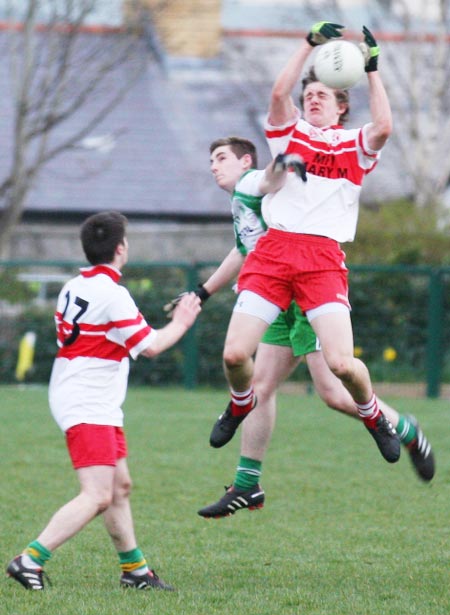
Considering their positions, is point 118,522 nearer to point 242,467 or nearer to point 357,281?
point 242,467

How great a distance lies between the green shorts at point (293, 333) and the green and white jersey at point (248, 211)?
1.42ft

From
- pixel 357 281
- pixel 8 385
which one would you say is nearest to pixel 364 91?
pixel 357 281

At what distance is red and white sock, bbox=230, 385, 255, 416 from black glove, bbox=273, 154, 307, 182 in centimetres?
129

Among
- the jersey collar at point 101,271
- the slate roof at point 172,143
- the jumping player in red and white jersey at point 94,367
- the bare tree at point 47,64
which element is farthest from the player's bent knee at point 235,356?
the slate roof at point 172,143

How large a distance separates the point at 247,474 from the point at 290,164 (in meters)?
1.88

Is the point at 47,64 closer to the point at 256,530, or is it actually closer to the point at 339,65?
the point at 256,530

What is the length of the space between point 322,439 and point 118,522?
19.8 feet

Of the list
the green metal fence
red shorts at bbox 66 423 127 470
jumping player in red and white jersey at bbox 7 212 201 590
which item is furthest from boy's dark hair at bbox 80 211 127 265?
the green metal fence

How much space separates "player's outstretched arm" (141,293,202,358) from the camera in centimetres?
523

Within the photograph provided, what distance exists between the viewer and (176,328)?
527cm

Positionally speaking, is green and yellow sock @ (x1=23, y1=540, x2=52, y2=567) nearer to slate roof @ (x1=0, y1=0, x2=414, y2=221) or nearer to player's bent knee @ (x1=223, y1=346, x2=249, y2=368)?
player's bent knee @ (x1=223, y1=346, x2=249, y2=368)

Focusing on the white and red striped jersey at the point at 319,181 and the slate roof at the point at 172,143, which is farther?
the slate roof at the point at 172,143

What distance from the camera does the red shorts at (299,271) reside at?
597cm

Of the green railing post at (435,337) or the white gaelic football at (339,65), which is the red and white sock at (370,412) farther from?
the green railing post at (435,337)
